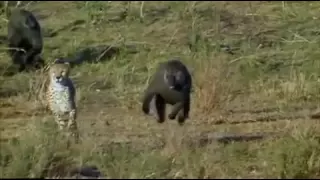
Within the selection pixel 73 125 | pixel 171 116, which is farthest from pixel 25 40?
pixel 73 125

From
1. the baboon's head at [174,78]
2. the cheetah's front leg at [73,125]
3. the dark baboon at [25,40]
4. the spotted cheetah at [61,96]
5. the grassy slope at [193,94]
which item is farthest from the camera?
the dark baboon at [25,40]

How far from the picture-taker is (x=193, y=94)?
9.27 meters

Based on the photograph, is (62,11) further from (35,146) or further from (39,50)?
(35,146)

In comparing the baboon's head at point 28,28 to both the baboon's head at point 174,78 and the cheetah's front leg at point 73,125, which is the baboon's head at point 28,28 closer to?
the baboon's head at point 174,78

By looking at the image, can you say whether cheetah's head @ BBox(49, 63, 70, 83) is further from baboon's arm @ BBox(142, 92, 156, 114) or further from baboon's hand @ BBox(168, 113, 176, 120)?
baboon's hand @ BBox(168, 113, 176, 120)

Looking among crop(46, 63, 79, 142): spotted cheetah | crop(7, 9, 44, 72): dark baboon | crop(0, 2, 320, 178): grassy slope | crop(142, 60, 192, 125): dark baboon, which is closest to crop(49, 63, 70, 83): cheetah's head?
crop(46, 63, 79, 142): spotted cheetah

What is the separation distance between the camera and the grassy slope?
21.1 ft

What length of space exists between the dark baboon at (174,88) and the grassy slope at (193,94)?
0.15 metres

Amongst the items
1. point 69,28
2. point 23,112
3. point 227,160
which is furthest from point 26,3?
point 227,160

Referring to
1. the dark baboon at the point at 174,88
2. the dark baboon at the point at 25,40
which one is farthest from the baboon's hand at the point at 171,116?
the dark baboon at the point at 25,40

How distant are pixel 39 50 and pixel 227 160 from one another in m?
4.75

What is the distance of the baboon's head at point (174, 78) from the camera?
7804mm

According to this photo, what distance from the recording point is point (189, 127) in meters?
8.24

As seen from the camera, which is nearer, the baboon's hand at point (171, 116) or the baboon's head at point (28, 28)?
the baboon's hand at point (171, 116)
